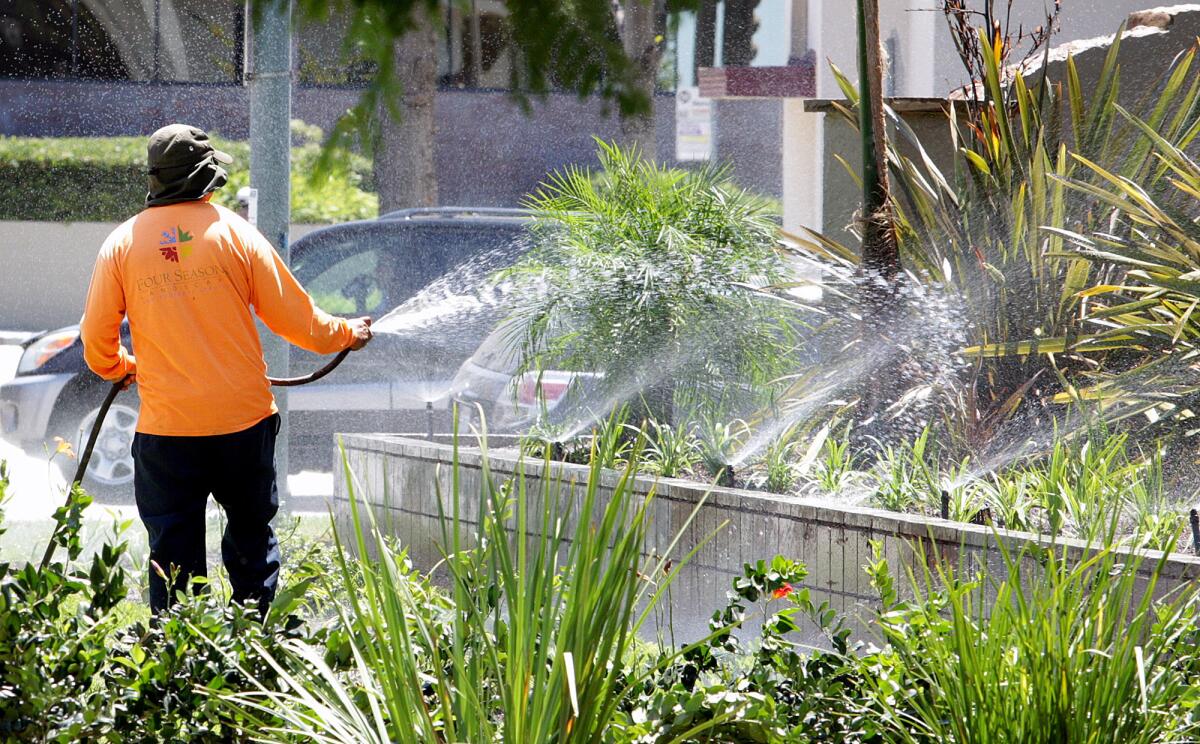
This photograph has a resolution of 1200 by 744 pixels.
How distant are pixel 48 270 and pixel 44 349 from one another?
919 cm

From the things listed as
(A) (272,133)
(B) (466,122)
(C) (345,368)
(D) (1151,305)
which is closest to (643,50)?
(B) (466,122)

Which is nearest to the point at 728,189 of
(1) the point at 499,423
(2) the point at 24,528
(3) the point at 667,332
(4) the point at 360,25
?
(3) the point at 667,332

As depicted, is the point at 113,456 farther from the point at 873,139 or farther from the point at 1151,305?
the point at 1151,305

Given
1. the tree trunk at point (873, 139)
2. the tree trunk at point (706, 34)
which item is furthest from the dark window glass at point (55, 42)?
the tree trunk at point (873, 139)

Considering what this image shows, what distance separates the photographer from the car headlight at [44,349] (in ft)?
22.1

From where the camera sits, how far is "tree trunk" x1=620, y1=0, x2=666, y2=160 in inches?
618

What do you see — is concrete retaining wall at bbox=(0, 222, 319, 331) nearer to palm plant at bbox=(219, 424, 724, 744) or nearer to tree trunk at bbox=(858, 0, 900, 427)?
tree trunk at bbox=(858, 0, 900, 427)

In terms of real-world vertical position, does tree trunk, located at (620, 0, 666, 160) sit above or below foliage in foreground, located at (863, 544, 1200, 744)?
above

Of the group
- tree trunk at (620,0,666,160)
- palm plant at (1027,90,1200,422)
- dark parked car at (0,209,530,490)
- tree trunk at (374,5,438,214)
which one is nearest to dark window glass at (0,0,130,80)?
tree trunk at (374,5,438,214)

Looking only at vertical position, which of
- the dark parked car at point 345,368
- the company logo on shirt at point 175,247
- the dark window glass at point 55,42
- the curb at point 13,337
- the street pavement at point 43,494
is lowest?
the street pavement at point 43,494

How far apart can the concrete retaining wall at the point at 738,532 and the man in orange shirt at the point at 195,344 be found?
32cm

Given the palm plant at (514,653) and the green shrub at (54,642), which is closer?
the palm plant at (514,653)

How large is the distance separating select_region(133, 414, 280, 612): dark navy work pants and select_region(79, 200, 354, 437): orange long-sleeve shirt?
4 centimetres

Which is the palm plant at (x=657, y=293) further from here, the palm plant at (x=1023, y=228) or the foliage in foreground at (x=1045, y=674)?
the foliage in foreground at (x=1045, y=674)
